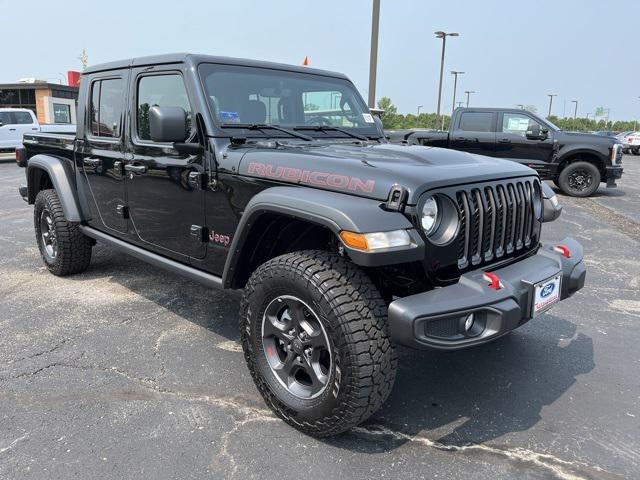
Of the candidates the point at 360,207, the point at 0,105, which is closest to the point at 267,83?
the point at 360,207

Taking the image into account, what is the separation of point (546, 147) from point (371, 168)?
385 inches

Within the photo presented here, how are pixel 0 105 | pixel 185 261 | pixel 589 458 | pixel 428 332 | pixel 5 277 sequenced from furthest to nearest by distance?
pixel 0 105 < pixel 5 277 < pixel 185 261 < pixel 589 458 < pixel 428 332

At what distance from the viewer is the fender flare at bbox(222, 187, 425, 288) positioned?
7.39 feet

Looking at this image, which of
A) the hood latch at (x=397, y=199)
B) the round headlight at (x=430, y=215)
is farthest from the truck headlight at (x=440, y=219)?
the hood latch at (x=397, y=199)

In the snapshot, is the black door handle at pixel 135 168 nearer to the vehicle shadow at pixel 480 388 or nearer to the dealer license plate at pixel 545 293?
the vehicle shadow at pixel 480 388

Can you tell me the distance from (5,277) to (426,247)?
444 cm

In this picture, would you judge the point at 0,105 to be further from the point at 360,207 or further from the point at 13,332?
the point at 360,207

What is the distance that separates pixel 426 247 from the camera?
2.39 m

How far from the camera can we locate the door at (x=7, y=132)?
16969 mm

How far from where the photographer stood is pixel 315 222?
2436 mm

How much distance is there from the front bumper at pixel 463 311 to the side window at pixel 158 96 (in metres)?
1.82

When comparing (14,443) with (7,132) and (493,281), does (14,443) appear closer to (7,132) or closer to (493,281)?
(493,281)

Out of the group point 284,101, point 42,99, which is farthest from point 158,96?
point 42,99

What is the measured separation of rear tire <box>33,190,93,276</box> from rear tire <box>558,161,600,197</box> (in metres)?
9.75
